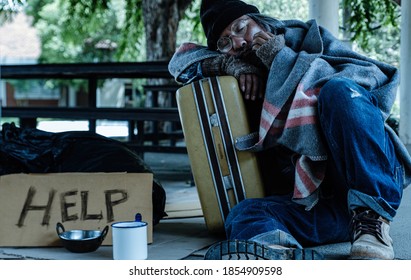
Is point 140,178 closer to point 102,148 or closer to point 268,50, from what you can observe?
point 102,148

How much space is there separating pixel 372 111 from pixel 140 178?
2.67ft

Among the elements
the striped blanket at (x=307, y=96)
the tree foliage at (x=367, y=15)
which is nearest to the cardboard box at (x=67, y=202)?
the striped blanket at (x=307, y=96)

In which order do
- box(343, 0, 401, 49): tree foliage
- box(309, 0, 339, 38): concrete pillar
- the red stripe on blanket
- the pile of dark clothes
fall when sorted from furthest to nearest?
box(343, 0, 401, 49): tree foliage → box(309, 0, 339, 38): concrete pillar → the pile of dark clothes → the red stripe on blanket

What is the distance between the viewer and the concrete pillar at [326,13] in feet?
12.0

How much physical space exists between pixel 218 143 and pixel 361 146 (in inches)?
21.6

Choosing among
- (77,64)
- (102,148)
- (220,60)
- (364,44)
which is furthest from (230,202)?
(364,44)

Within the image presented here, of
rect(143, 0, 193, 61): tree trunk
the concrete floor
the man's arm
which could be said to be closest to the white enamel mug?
the concrete floor

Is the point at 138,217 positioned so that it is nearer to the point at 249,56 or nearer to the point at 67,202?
the point at 67,202

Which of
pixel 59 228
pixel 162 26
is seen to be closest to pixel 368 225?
pixel 59 228

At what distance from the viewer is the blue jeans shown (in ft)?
5.42

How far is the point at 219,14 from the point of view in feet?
6.89

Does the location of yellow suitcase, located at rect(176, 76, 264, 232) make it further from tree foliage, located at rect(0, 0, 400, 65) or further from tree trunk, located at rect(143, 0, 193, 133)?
tree trunk, located at rect(143, 0, 193, 133)

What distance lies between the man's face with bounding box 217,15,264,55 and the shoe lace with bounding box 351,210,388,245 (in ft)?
2.27

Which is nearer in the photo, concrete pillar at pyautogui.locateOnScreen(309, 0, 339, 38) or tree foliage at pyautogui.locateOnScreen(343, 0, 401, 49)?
concrete pillar at pyautogui.locateOnScreen(309, 0, 339, 38)
